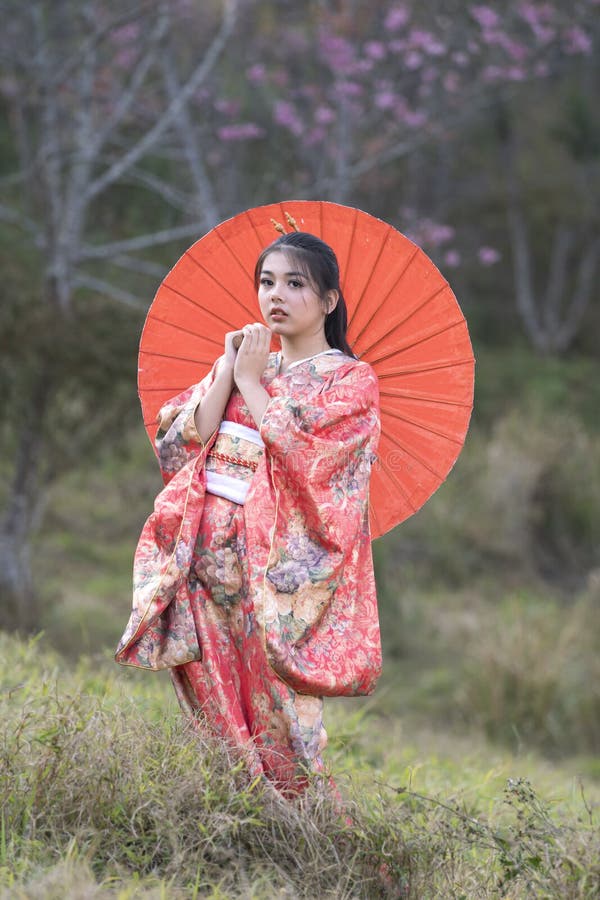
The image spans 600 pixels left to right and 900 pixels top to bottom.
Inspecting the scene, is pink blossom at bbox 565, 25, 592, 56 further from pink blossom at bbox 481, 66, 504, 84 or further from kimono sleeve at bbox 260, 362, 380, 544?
kimono sleeve at bbox 260, 362, 380, 544

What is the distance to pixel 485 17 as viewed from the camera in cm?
909

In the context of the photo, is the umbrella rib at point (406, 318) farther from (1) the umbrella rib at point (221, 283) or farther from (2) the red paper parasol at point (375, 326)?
(1) the umbrella rib at point (221, 283)

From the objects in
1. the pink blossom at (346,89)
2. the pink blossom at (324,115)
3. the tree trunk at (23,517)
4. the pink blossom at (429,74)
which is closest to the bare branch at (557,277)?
the pink blossom at (324,115)

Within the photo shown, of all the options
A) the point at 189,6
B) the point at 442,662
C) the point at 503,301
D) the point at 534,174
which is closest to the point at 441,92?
the point at 189,6

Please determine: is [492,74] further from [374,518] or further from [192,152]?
[374,518]

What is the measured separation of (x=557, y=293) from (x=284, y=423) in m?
13.0

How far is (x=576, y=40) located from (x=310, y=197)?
240 cm

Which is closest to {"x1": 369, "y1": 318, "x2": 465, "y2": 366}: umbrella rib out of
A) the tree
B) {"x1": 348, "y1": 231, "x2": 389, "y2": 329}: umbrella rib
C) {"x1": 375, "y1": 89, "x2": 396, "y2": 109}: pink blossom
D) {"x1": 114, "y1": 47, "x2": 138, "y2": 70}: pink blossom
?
{"x1": 348, "y1": 231, "x2": 389, "y2": 329}: umbrella rib

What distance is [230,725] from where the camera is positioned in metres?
3.07

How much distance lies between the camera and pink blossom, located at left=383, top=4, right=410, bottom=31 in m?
9.20

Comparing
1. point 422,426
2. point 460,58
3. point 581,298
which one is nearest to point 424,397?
point 422,426

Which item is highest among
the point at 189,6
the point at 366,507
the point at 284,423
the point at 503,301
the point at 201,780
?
the point at 189,6

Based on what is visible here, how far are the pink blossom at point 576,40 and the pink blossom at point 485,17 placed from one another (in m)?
0.60

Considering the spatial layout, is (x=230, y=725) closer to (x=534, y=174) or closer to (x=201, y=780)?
(x=201, y=780)
